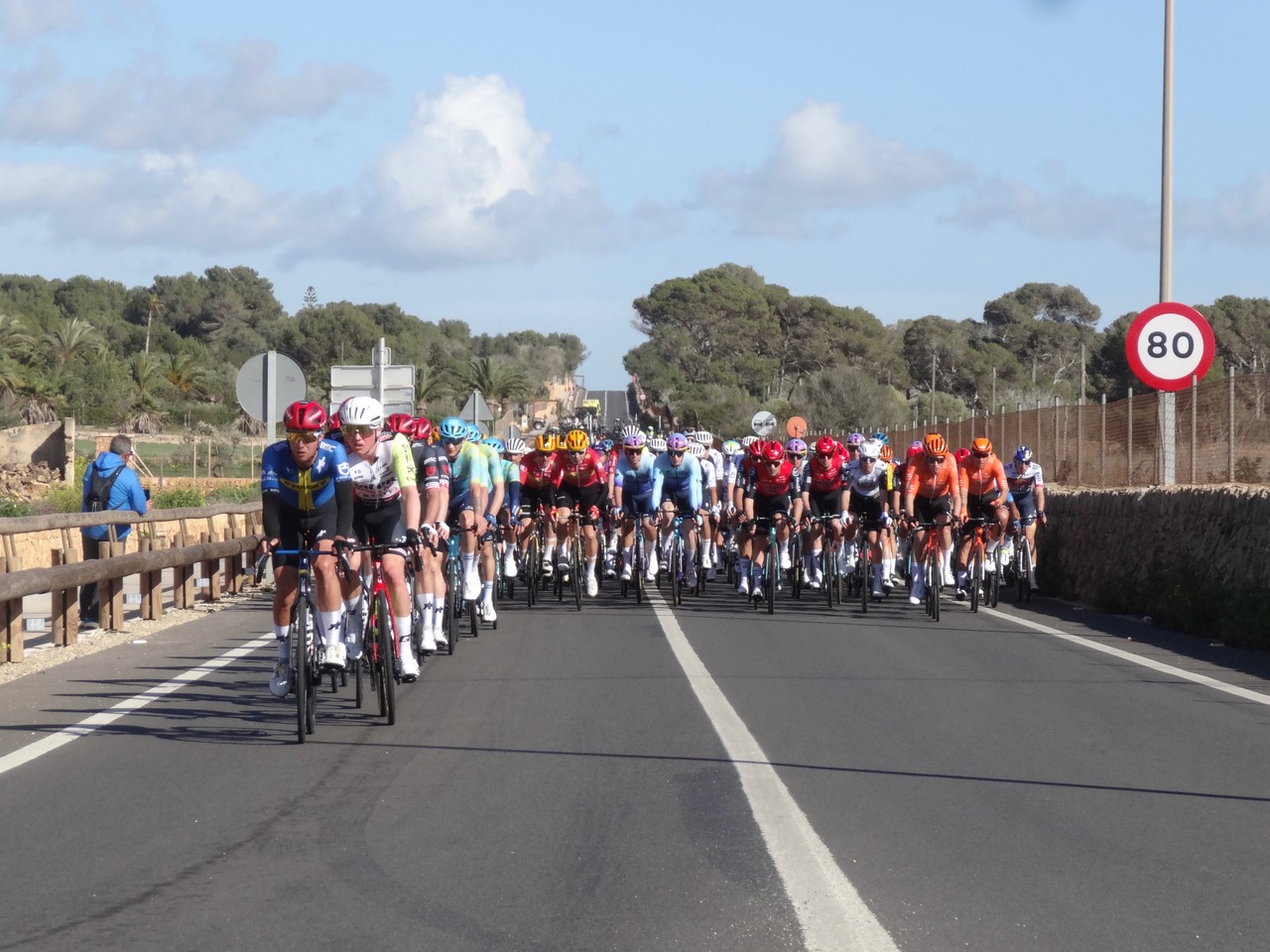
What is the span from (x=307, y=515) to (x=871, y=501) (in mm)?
10898

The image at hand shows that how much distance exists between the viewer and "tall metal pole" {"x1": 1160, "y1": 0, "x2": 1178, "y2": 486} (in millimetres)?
19719

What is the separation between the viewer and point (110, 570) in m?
14.9

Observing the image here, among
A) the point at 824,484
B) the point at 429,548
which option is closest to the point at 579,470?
the point at 824,484

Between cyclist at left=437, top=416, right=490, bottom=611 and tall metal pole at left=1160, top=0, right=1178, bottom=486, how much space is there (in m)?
8.21

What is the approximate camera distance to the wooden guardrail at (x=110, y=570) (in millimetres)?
13188

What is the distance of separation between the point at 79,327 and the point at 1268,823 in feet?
240

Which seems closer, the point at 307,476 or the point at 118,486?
the point at 307,476

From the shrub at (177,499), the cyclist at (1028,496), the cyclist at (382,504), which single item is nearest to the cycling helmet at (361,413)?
the cyclist at (382,504)

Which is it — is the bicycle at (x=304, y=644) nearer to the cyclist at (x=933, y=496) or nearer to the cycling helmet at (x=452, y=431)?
the cycling helmet at (x=452, y=431)

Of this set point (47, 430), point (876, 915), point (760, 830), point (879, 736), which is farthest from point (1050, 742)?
point (47, 430)

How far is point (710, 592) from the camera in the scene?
2231cm

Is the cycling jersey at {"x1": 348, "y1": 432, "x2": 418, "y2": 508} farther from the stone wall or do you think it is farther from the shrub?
the shrub

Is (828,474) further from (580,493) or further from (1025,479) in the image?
(580,493)

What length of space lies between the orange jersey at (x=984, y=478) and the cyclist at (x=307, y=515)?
11.1 m
